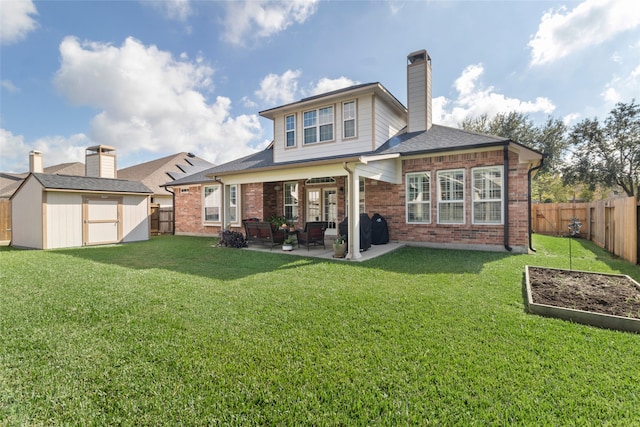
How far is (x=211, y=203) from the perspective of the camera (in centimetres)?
1488

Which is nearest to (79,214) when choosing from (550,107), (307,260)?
(307,260)

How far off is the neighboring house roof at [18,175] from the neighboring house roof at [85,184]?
16694 mm

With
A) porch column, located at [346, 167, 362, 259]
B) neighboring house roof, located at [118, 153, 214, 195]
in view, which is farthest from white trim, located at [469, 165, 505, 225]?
neighboring house roof, located at [118, 153, 214, 195]

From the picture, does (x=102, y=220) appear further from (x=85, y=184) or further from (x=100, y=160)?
(x=100, y=160)

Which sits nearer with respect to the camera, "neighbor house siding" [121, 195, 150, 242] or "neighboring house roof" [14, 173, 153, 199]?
"neighboring house roof" [14, 173, 153, 199]

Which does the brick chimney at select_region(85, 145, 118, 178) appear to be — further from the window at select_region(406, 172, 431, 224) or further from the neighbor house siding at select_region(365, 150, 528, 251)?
the window at select_region(406, 172, 431, 224)

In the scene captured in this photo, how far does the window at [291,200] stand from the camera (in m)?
13.7

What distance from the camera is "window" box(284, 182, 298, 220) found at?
13664 millimetres

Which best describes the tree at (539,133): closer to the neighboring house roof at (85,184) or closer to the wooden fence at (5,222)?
the neighboring house roof at (85,184)

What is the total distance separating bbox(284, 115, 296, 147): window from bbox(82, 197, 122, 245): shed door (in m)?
8.17

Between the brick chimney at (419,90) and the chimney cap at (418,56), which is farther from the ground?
the chimney cap at (418,56)

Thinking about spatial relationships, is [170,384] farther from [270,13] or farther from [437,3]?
[437,3]

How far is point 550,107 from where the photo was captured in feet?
77.4

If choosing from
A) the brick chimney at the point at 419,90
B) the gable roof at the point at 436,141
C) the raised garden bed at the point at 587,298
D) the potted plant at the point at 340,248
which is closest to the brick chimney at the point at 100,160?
the potted plant at the point at 340,248
